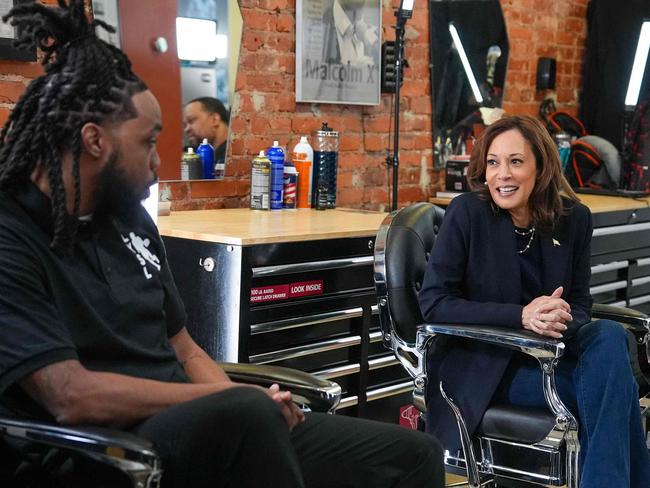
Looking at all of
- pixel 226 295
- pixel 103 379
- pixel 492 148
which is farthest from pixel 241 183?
pixel 103 379

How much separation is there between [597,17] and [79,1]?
4.55 m

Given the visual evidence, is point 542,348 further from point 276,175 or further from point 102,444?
point 276,175

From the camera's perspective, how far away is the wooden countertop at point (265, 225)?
3.05 metres

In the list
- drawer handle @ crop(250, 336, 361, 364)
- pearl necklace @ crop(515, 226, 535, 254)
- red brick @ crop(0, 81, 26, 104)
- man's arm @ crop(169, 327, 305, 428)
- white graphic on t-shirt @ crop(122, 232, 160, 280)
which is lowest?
drawer handle @ crop(250, 336, 361, 364)

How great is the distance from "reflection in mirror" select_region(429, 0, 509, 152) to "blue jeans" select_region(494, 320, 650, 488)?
2.34 metres

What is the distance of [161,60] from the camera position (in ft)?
11.5

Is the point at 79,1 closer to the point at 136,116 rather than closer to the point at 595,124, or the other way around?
the point at 136,116

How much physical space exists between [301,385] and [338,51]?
2.41m

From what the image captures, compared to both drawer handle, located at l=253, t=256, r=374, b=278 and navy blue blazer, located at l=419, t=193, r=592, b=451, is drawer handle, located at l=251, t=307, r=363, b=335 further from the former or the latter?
navy blue blazer, located at l=419, t=193, r=592, b=451

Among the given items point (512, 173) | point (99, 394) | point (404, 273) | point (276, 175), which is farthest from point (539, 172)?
point (99, 394)

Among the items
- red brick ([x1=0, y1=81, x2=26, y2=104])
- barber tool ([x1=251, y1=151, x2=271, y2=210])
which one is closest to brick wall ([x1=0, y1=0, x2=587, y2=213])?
red brick ([x1=0, y1=81, x2=26, y2=104])

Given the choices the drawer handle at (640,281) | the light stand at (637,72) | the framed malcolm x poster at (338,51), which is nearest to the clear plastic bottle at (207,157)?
the framed malcolm x poster at (338,51)

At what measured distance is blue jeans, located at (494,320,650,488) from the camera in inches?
95.9

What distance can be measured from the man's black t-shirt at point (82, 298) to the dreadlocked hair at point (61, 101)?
37 mm
